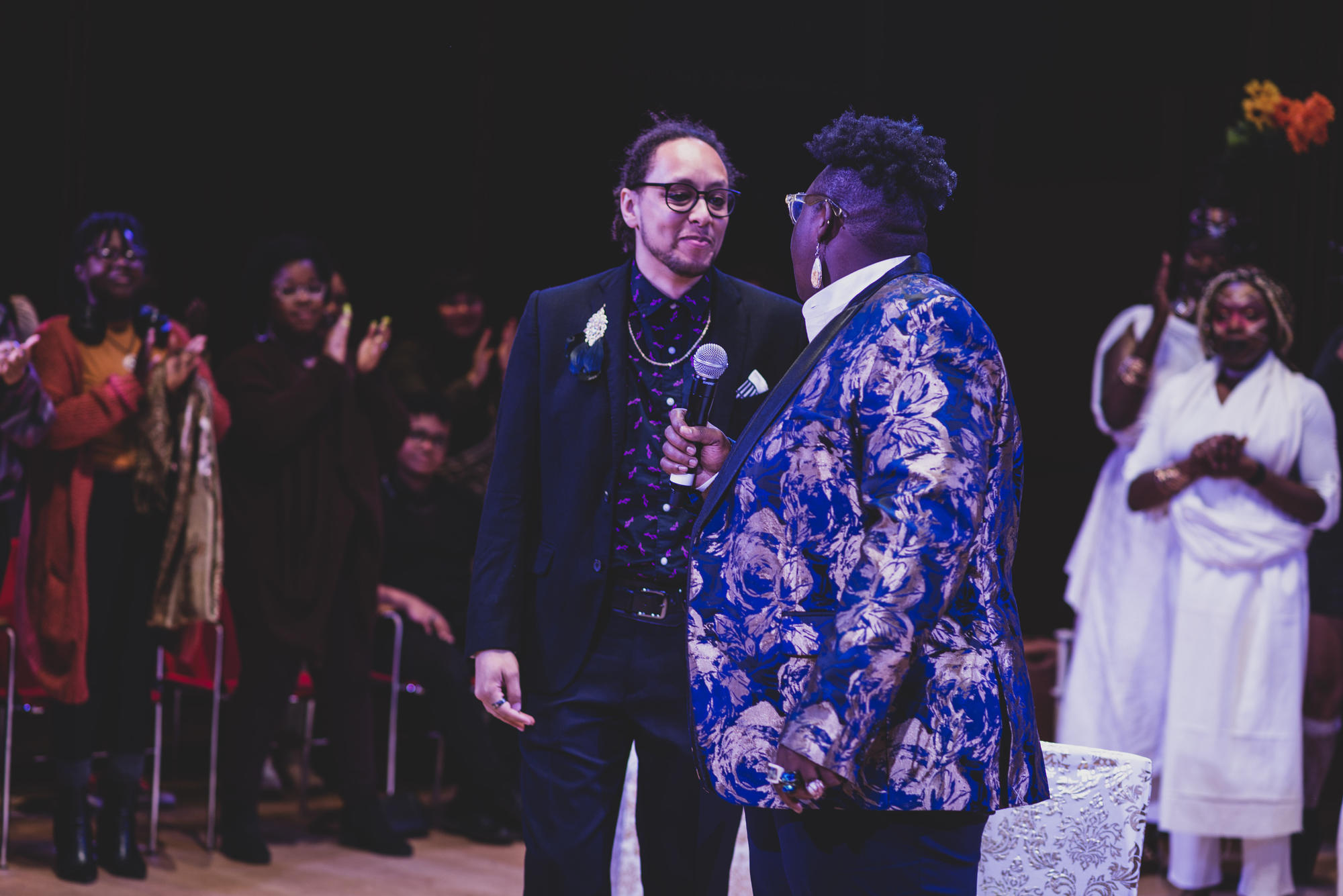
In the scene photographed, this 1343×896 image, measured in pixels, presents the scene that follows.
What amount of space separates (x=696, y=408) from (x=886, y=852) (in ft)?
2.41

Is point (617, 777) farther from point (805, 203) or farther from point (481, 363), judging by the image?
point (481, 363)

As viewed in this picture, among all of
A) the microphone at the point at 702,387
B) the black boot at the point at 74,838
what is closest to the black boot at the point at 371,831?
the black boot at the point at 74,838

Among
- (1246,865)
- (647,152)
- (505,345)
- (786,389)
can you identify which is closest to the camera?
(786,389)

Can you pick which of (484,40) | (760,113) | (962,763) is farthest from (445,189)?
(962,763)

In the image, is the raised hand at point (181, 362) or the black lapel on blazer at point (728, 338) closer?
the black lapel on blazer at point (728, 338)

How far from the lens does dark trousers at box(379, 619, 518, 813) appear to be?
16.6ft

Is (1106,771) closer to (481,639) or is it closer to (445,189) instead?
(481,639)

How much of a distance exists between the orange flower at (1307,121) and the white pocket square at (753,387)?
357 cm

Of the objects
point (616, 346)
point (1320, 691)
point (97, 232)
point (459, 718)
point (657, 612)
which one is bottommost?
point (459, 718)

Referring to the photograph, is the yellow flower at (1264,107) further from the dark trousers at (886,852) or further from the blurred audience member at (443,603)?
the dark trousers at (886,852)

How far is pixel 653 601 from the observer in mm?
2383

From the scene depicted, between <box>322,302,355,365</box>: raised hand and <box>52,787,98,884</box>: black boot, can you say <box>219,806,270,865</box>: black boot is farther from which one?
<box>322,302,355,365</box>: raised hand

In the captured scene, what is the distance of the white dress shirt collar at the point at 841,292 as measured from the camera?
6.13ft

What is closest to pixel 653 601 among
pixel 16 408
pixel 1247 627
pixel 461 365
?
pixel 16 408
